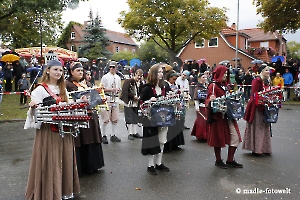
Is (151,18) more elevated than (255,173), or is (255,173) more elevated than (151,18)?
(151,18)

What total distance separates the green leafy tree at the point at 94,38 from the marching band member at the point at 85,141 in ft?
94.0

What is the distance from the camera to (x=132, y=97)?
27.3ft

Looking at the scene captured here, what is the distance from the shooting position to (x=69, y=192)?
4.31 metres

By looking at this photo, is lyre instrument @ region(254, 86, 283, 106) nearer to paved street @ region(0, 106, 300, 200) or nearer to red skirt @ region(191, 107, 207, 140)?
paved street @ region(0, 106, 300, 200)

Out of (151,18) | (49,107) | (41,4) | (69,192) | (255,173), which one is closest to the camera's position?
(49,107)

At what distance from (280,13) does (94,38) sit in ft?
64.3

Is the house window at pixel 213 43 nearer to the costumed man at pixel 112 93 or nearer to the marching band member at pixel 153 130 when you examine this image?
the costumed man at pixel 112 93

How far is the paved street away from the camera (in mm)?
4746

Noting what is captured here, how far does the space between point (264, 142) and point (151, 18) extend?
2184cm

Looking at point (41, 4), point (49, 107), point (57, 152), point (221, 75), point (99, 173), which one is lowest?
point (99, 173)

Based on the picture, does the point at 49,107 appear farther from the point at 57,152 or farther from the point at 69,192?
the point at 69,192

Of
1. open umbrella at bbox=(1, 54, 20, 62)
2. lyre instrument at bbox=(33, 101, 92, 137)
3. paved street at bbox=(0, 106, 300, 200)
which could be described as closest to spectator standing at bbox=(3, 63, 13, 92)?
open umbrella at bbox=(1, 54, 20, 62)

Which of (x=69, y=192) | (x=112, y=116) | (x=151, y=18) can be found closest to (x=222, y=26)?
(x=151, y=18)

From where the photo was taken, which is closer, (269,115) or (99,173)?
(99,173)
